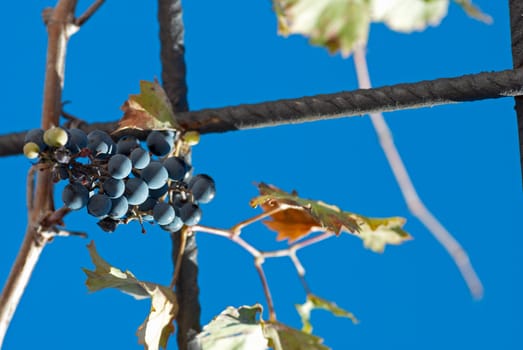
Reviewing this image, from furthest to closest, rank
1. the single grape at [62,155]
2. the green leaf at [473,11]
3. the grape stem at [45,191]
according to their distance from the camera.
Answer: the grape stem at [45,191]
the single grape at [62,155]
the green leaf at [473,11]

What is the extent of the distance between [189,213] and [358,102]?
0.14m

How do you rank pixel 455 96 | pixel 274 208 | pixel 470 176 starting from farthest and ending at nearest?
pixel 470 176 < pixel 274 208 < pixel 455 96

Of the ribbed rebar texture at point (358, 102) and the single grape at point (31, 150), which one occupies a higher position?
the ribbed rebar texture at point (358, 102)

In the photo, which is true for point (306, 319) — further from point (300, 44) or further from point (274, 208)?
point (300, 44)

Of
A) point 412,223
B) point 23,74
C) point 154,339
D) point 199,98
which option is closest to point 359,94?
point 154,339

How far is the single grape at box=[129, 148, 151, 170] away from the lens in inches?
20.8

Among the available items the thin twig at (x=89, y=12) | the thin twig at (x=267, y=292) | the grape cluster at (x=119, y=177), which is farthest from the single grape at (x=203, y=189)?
the thin twig at (x=89, y=12)

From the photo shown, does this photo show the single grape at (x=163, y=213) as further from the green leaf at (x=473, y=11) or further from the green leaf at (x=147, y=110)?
the green leaf at (x=473, y=11)

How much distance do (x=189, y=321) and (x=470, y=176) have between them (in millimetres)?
966

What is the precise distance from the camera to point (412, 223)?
1.20m

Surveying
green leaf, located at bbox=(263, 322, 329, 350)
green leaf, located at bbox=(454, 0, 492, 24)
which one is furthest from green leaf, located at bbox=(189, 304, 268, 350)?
green leaf, located at bbox=(454, 0, 492, 24)

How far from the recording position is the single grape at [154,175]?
53 centimetres

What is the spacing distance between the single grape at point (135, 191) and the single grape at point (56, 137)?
0.17 feet

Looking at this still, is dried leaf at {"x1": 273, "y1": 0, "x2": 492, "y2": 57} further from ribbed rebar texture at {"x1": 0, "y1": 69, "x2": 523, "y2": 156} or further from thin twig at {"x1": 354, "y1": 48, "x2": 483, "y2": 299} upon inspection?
ribbed rebar texture at {"x1": 0, "y1": 69, "x2": 523, "y2": 156}
